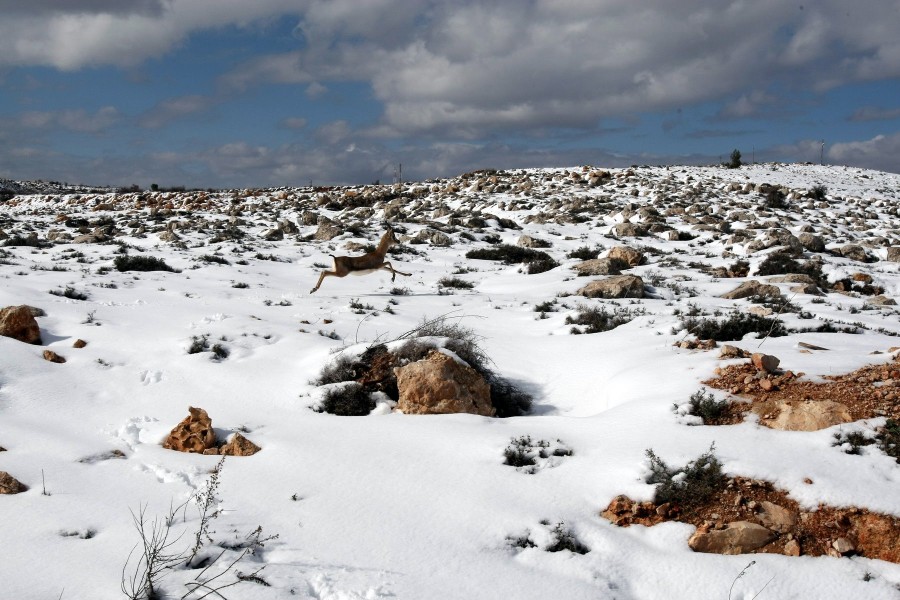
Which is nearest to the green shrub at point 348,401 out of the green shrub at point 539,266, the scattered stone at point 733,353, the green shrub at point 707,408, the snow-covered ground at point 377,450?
the snow-covered ground at point 377,450

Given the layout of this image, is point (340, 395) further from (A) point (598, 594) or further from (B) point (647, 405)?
(A) point (598, 594)

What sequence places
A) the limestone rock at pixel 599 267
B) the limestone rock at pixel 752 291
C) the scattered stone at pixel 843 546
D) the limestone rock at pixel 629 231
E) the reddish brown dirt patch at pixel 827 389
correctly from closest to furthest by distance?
the scattered stone at pixel 843 546 < the reddish brown dirt patch at pixel 827 389 < the limestone rock at pixel 752 291 < the limestone rock at pixel 599 267 < the limestone rock at pixel 629 231

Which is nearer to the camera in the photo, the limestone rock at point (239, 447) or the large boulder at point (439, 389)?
the limestone rock at point (239, 447)

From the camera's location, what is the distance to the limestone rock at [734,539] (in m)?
3.79

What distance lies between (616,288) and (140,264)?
10916 mm

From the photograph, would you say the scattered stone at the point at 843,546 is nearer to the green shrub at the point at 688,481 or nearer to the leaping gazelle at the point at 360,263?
the green shrub at the point at 688,481

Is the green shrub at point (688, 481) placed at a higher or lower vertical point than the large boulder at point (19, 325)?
lower

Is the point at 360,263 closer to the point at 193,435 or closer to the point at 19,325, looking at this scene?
the point at 19,325

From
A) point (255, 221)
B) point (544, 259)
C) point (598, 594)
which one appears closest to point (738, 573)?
point (598, 594)

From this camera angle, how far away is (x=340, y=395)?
6.31 metres

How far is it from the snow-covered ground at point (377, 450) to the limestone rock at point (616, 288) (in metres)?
0.37

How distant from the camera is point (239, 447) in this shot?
5172 mm

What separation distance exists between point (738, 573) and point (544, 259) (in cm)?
1447

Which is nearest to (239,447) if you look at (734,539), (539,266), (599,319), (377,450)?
(377,450)
